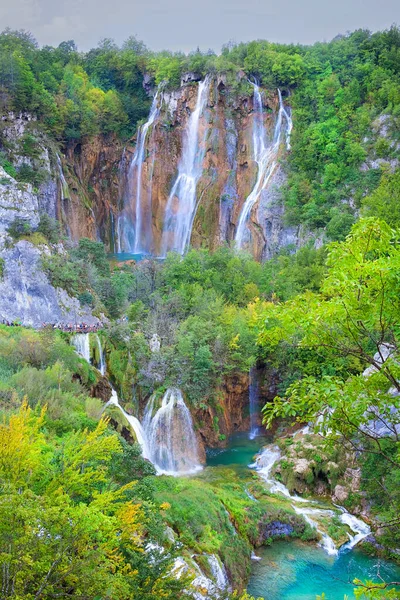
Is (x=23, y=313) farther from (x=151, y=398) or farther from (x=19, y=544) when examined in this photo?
(x=19, y=544)

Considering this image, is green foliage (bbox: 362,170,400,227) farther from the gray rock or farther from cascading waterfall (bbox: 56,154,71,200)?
cascading waterfall (bbox: 56,154,71,200)

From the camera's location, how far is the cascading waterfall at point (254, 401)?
26.7 meters

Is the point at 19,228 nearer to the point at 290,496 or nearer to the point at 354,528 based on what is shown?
the point at 290,496

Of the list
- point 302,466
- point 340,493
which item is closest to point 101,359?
point 302,466

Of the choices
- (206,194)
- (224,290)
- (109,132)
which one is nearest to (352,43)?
(206,194)

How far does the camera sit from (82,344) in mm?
23266

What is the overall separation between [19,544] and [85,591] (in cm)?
124

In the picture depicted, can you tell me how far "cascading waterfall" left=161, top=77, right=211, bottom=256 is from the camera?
43938mm

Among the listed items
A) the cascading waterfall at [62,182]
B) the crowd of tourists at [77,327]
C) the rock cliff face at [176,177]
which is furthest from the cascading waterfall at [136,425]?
the cascading waterfall at [62,182]

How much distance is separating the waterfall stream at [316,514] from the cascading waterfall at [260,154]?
22.7 metres

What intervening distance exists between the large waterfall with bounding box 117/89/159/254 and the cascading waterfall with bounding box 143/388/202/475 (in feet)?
77.9

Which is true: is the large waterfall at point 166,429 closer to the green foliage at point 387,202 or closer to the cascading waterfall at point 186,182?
the green foliage at point 387,202

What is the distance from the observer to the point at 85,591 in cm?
736

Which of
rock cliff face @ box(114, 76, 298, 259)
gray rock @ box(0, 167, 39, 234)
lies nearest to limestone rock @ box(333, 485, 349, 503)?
gray rock @ box(0, 167, 39, 234)
